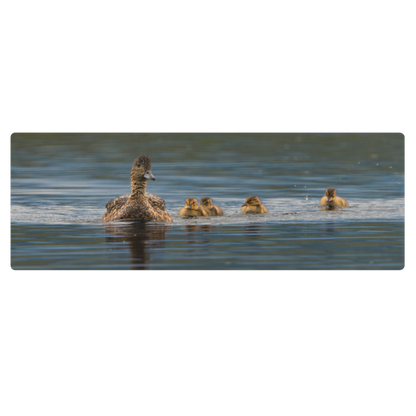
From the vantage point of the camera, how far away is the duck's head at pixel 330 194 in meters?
11.3

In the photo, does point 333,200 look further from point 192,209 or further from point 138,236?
point 138,236

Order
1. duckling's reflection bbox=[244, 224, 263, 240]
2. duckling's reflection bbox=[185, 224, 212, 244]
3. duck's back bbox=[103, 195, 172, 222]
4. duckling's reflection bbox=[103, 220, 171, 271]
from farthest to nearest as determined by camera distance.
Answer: duck's back bbox=[103, 195, 172, 222] → duckling's reflection bbox=[244, 224, 263, 240] → duckling's reflection bbox=[185, 224, 212, 244] → duckling's reflection bbox=[103, 220, 171, 271]

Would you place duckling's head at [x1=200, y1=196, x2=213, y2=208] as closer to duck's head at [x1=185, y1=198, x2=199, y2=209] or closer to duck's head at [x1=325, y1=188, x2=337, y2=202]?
duck's head at [x1=185, y1=198, x2=199, y2=209]

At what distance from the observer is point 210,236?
10172mm

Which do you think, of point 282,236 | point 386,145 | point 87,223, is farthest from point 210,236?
point 386,145

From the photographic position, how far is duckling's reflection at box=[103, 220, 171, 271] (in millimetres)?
9250

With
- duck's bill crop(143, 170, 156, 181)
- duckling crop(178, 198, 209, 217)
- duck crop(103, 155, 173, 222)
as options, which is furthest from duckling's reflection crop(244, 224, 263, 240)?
duck's bill crop(143, 170, 156, 181)

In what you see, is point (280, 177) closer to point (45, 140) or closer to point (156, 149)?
point (156, 149)

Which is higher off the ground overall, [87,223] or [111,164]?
[111,164]

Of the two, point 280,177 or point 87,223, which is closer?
point 87,223

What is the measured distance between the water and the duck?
11cm

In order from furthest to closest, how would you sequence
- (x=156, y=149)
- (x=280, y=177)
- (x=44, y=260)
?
(x=280, y=177) → (x=156, y=149) → (x=44, y=260)

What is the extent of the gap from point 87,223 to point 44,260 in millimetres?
1558

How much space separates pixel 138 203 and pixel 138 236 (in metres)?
1.22
